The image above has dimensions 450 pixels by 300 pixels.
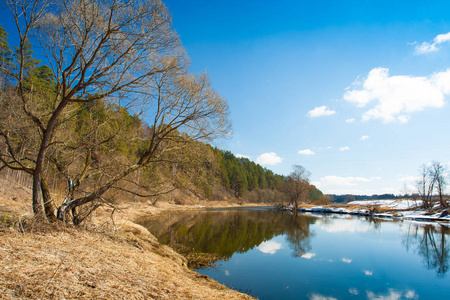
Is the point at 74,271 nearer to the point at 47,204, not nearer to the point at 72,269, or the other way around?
the point at 72,269

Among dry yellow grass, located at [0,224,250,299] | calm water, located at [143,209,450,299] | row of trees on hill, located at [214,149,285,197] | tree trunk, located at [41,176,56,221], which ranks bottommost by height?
calm water, located at [143,209,450,299]

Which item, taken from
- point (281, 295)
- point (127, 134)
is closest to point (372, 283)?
point (281, 295)

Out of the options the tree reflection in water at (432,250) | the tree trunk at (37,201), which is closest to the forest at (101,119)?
the tree trunk at (37,201)

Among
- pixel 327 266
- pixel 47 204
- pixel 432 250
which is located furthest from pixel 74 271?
pixel 432 250

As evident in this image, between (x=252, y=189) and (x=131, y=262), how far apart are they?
8776 centimetres

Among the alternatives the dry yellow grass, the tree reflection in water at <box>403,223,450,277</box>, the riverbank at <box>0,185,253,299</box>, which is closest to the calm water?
the tree reflection in water at <box>403,223,450,277</box>

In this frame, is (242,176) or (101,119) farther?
(242,176)

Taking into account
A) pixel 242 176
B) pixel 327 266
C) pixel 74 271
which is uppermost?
pixel 242 176

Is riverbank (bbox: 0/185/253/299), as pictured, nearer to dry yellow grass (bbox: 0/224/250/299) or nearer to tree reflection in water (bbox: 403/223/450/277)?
dry yellow grass (bbox: 0/224/250/299)

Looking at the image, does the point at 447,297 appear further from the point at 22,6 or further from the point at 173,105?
the point at 22,6

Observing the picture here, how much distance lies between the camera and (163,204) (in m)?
45.2

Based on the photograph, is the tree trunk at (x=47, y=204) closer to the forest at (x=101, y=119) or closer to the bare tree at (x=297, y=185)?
the forest at (x=101, y=119)

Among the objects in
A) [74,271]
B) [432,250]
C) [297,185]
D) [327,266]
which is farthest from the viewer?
[297,185]

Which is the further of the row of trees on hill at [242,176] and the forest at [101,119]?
the row of trees on hill at [242,176]
